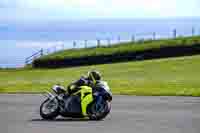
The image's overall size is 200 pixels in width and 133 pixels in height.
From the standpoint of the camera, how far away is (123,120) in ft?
57.8

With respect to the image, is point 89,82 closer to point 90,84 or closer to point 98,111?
point 90,84

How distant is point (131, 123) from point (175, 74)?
33051 millimetres

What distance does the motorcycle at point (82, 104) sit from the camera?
1817cm

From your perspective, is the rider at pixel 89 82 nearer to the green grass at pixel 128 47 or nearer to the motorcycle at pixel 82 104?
the motorcycle at pixel 82 104

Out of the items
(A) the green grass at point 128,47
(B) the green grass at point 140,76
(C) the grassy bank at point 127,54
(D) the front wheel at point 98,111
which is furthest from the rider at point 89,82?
(A) the green grass at point 128,47

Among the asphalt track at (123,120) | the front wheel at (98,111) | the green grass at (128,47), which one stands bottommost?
the asphalt track at (123,120)

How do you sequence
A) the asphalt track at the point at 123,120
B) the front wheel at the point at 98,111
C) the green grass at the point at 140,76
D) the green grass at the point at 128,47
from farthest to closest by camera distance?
the green grass at the point at 128,47
the green grass at the point at 140,76
the front wheel at the point at 98,111
the asphalt track at the point at 123,120

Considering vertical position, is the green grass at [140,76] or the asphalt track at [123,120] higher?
the asphalt track at [123,120]

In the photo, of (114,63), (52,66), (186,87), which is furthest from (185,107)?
(52,66)

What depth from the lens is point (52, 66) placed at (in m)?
70.7

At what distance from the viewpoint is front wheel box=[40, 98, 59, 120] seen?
723 inches

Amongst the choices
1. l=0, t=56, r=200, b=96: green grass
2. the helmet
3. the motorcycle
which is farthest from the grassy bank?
the motorcycle

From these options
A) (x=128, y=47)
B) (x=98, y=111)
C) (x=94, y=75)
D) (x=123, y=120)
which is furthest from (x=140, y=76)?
(x=123, y=120)

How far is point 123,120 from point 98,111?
37.2 inches
